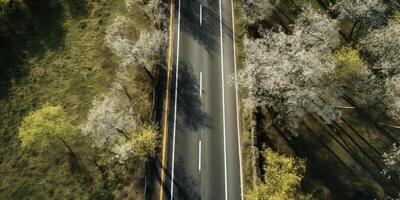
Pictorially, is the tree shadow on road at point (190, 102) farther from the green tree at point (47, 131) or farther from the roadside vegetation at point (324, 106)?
the green tree at point (47, 131)

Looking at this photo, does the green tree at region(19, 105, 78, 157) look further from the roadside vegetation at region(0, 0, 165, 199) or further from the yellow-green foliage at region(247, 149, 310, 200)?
the yellow-green foliage at region(247, 149, 310, 200)

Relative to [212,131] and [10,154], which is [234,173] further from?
[10,154]

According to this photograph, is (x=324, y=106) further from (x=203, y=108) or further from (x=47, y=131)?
(x=47, y=131)

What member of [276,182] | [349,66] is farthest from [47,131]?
[349,66]

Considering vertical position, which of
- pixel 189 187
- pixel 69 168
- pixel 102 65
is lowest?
pixel 189 187

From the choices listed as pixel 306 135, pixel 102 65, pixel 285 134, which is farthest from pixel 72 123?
pixel 306 135

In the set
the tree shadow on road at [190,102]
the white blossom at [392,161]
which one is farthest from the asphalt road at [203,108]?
the white blossom at [392,161]

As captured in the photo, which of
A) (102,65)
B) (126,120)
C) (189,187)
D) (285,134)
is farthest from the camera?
(102,65)
